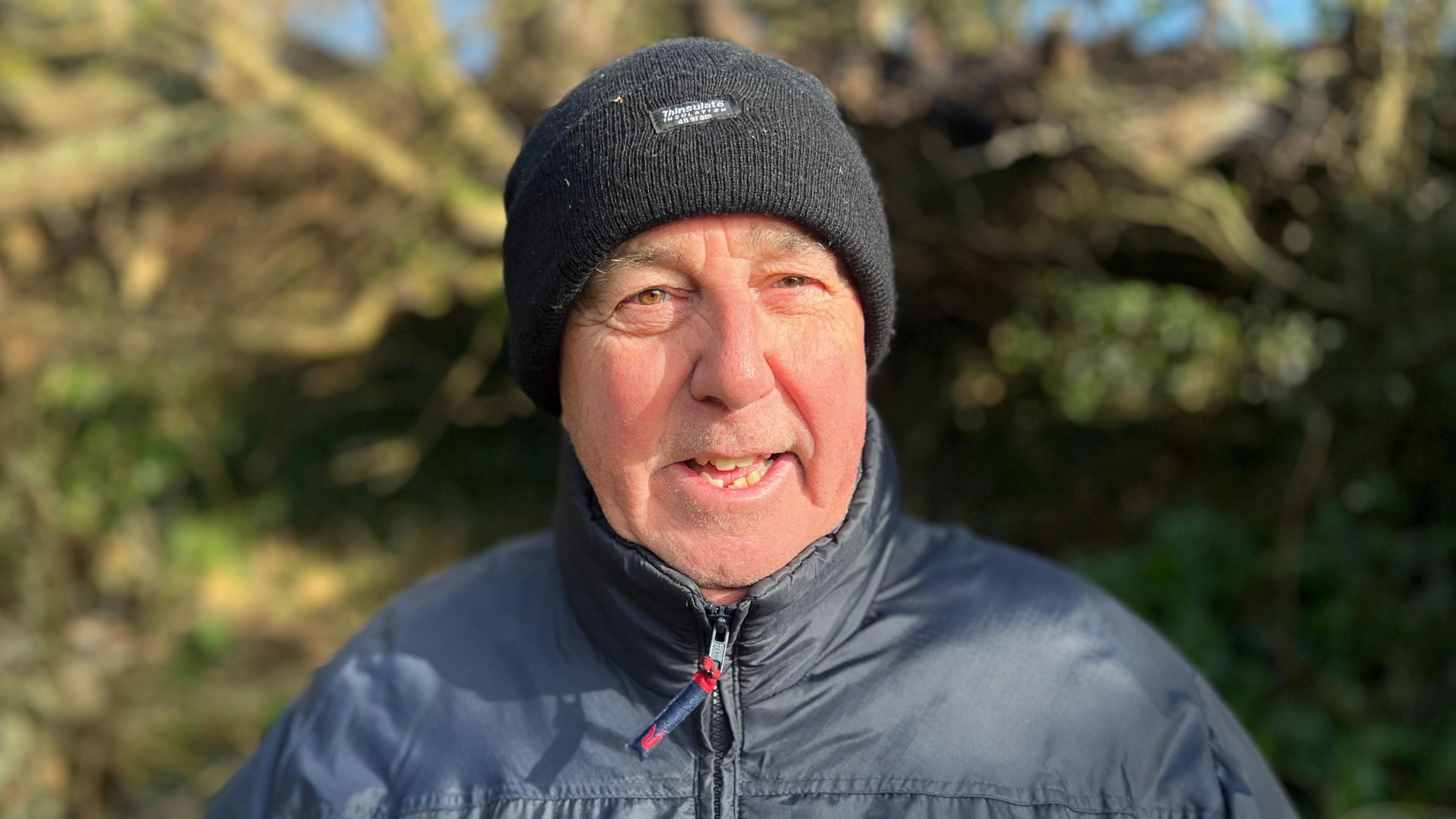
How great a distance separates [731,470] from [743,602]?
0.18 metres

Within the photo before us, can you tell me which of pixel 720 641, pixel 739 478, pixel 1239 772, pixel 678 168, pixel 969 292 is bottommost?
pixel 969 292

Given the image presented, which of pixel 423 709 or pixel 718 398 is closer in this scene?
pixel 718 398

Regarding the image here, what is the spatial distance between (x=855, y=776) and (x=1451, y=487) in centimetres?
365

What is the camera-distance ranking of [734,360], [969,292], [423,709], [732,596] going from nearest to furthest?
[734,360] < [732,596] < [423,709] < [969,292]

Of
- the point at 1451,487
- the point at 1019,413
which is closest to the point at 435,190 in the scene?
the point at 1019,413

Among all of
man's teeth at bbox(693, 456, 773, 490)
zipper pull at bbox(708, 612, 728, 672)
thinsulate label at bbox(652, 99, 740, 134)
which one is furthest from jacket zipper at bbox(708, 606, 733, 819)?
thinsulate label at bbox(652, 99, 740, 134)

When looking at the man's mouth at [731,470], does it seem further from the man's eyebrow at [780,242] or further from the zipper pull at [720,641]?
the man's eyebrow at [780,242]

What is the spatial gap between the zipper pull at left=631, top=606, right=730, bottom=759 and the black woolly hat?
1.66 feet

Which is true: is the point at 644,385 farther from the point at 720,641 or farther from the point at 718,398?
the point at 720,641

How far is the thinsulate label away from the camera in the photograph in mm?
1485

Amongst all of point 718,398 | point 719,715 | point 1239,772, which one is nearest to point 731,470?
point 718,398

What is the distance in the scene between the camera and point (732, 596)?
1.54 meters

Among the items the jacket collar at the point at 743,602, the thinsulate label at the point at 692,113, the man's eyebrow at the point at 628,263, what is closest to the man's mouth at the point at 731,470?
the jacket collar at the point at 743,602

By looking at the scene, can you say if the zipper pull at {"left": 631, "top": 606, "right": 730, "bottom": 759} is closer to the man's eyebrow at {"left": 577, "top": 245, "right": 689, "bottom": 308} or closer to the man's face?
the man's face
